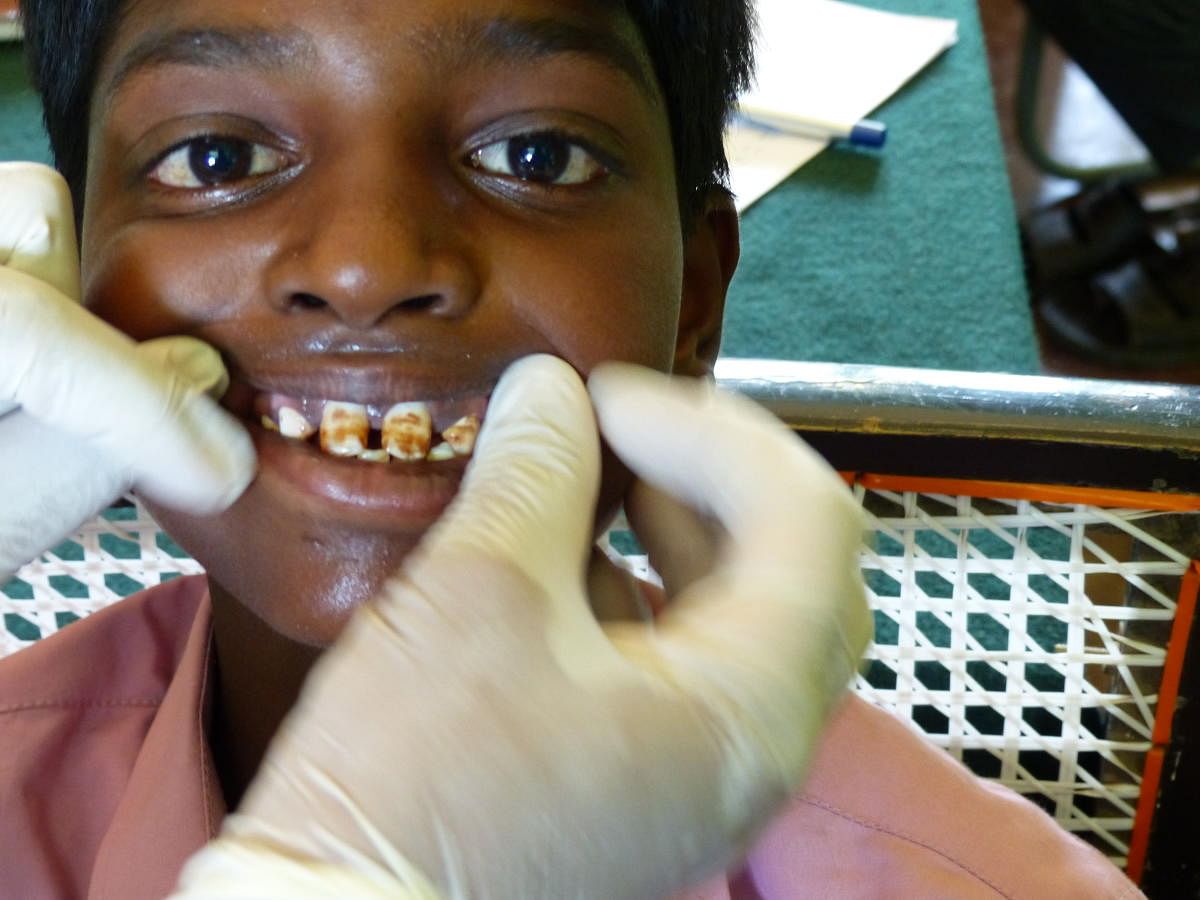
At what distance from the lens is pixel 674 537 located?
65cm

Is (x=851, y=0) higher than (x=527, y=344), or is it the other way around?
(x=527, y=344)

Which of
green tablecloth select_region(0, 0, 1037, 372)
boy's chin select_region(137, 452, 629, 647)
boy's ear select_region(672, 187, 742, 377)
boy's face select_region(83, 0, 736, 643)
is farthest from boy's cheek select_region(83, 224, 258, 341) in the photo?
green tablecloth select_region(0, 0, 1037, 372)

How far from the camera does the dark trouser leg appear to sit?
1548mm

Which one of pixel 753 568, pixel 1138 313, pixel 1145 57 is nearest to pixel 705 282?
pixel 753 568

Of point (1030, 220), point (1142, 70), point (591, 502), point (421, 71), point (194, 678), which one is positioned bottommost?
point (1030, 220)

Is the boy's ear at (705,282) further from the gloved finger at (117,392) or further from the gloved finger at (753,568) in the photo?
the gloved finger at (117,392)

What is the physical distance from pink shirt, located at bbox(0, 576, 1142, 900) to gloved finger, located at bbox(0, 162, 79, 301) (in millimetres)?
324

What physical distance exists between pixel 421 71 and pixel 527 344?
15 cm

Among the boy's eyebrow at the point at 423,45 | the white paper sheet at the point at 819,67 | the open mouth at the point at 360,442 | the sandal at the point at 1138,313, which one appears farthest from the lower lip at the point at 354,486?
the sandal at the point at 1138,313

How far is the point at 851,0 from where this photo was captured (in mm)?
1641

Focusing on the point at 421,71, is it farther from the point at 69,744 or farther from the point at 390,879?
the point at 69,744

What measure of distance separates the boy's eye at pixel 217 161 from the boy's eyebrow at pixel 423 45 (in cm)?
4

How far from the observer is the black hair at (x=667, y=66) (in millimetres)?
725

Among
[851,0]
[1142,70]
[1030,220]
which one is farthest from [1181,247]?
[851,0]
